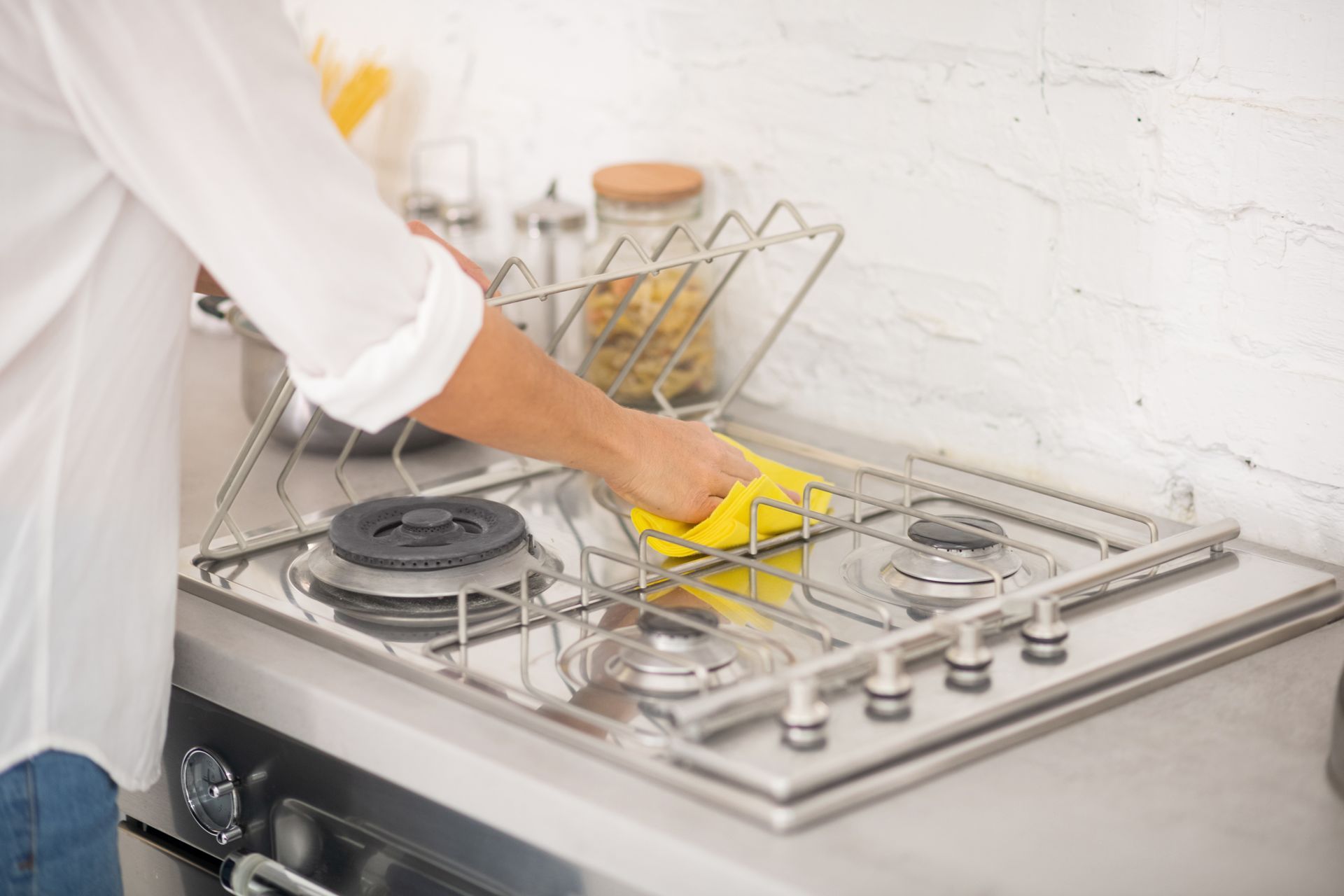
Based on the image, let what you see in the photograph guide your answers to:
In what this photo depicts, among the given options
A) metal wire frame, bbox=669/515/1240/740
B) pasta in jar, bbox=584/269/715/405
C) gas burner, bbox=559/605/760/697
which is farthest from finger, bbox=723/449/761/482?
pasta in jar, bbox=584/269/715/405

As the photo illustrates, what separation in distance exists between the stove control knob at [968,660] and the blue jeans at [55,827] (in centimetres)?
54

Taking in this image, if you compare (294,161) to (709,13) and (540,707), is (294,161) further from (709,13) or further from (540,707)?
(709,13)

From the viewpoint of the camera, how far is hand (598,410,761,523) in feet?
3.60

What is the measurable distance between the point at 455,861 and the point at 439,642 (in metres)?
0.15

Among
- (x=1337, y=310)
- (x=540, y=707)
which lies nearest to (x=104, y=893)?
(x=540, y=707)

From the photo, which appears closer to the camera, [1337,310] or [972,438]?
[1337,310]

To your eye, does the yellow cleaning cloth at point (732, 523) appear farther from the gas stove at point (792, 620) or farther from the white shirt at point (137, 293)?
the white shirt at point (137, 293)

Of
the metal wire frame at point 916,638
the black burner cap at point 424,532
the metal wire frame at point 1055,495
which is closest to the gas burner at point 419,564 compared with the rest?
the black burner cap at point 424,532

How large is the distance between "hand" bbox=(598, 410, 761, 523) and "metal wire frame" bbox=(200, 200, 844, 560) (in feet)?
0.44

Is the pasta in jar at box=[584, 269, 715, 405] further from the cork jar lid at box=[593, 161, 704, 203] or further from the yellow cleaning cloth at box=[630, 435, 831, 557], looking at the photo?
the yellow cleaning cloth at box=[630, 435, 831, 557]

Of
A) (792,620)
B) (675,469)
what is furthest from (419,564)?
(792,620)

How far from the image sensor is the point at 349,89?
72.1 inches

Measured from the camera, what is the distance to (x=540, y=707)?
0.91 metres

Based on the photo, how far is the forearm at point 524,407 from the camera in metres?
0.88
